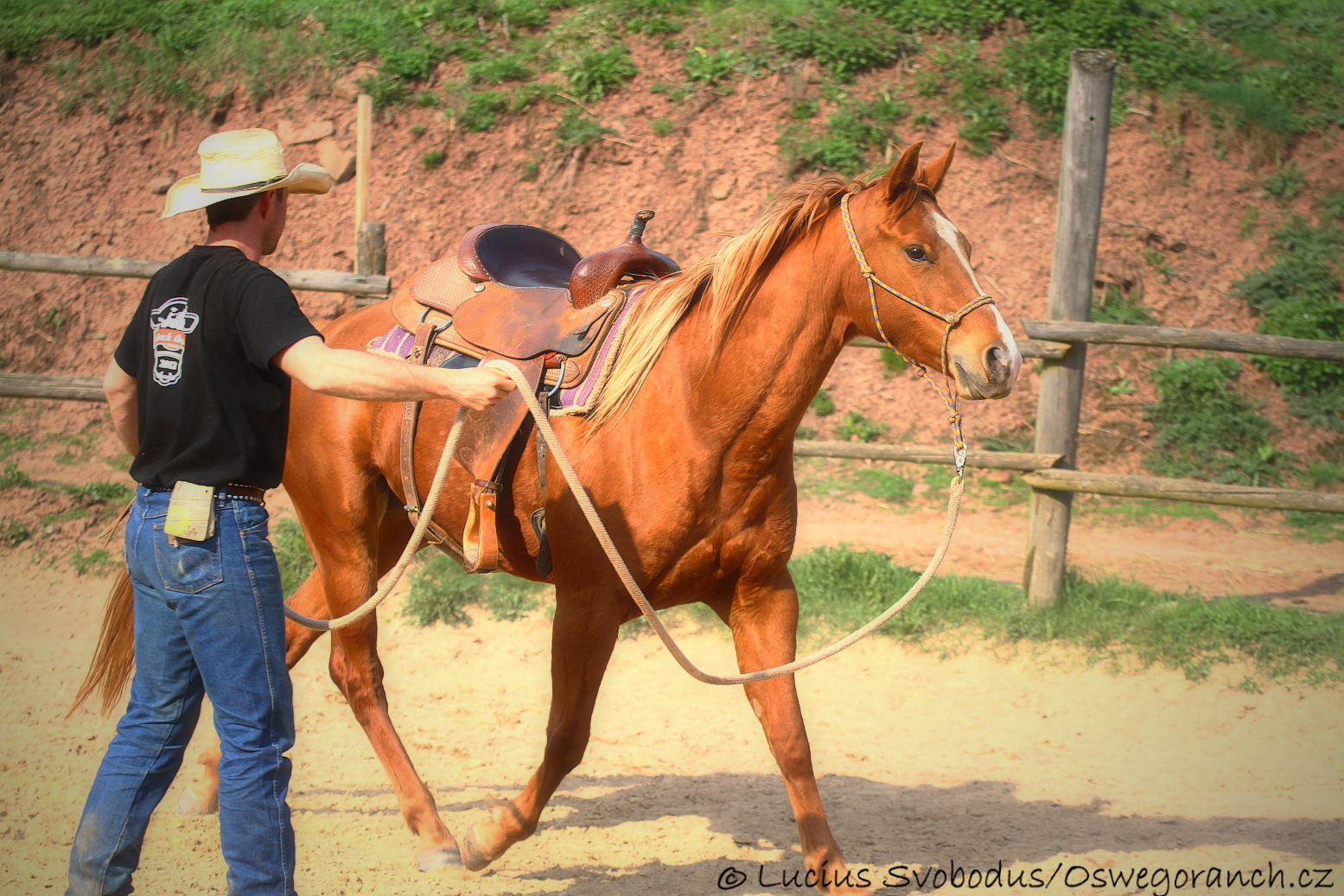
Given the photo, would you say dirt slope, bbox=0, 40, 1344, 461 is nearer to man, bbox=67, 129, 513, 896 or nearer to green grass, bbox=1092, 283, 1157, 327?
green grass, bbox=1092, 283, 1157, 327

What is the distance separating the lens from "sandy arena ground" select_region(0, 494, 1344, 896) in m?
3.37

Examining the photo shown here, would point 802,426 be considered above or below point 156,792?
below

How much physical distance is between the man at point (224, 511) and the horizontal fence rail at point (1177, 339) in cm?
396

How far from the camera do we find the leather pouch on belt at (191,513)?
224 centimetres

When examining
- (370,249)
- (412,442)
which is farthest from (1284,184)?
(412,442)

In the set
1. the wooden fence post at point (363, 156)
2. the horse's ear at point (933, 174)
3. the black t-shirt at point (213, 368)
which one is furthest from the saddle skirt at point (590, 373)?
the wooden fence post at point (363, 156)

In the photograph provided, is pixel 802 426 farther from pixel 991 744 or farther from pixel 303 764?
pixel 303 764

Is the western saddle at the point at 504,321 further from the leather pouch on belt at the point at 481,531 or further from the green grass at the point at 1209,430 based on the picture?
the green grass at the point at 1209,430

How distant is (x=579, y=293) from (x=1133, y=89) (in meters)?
8.58

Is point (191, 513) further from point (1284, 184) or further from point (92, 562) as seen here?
point (1284, 184)

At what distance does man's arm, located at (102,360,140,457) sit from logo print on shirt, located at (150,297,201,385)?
0.95 ft

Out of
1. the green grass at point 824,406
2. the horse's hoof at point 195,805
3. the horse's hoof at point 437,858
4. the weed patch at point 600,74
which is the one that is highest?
the weed patch at point 600,74

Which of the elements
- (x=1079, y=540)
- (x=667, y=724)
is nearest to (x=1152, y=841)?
(x=667, y=724)

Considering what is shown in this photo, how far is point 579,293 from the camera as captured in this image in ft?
10.4
